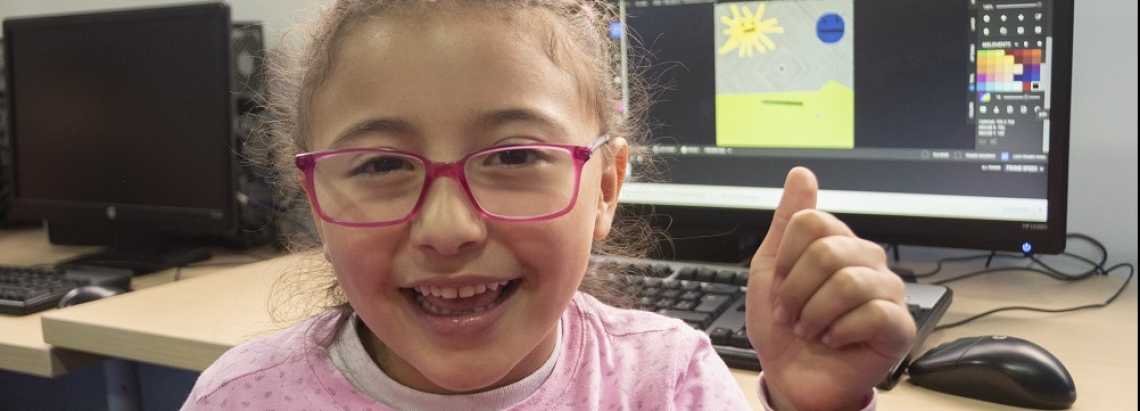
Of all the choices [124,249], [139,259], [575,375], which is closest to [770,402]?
[575,375]

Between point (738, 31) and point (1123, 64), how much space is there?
19.8 inches

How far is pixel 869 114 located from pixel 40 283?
1178 mm

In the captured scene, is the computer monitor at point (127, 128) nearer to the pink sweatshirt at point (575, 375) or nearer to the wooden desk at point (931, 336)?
the wooden desk at point (931, 336)

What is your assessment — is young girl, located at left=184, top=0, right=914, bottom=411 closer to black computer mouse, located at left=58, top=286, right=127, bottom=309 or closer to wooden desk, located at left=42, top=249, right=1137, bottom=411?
wooden desk, located at left=42, top=249, right=1137, bottom=411

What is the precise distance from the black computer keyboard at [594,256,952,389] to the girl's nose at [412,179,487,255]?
338mm

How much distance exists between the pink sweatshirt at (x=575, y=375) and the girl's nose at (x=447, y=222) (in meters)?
0.20

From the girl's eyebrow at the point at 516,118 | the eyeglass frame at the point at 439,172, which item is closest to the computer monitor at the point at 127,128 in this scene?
the eyeglass frame at the point at 439,172

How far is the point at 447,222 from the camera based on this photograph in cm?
69

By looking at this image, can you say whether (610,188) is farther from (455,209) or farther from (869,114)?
(869,114)

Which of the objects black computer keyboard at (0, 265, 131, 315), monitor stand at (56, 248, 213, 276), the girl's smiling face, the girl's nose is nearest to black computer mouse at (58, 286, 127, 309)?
black computer keyboard at (0, 265, 131, 315)

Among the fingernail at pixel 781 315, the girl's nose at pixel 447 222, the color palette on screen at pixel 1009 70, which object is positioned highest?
the color palette on screen at pixel 1009 70

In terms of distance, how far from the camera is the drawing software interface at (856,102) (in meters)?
1.10

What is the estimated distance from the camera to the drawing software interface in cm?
110

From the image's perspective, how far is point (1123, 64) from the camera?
124 centimetres
